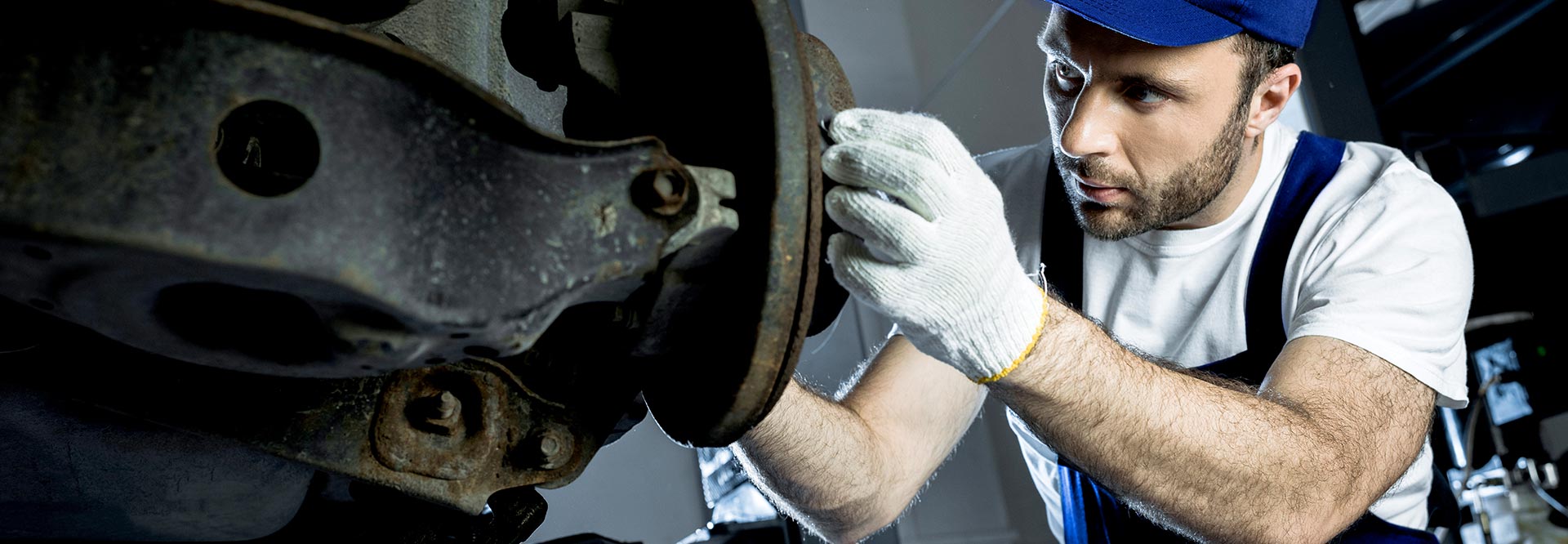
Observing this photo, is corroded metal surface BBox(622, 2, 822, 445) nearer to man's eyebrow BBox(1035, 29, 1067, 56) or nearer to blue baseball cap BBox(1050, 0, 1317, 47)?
blue baseball cap BBox(1050, 0, 1317, 47)

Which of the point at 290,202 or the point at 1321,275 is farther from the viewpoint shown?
the point at 1321,275

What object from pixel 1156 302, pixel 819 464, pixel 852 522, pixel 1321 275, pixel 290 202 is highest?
pixel 290 202

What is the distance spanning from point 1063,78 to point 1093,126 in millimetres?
94

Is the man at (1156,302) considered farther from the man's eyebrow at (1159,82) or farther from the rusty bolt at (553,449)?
the rusty bolt at (553,449)

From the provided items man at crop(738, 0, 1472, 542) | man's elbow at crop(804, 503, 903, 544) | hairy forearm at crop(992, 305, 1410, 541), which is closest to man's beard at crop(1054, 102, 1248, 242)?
man at crop(738, 0, 1472, 542)

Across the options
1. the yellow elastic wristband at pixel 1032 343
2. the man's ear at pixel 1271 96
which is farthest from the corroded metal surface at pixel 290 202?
the man's ear at pixel 1271 96

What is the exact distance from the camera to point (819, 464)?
1.12m

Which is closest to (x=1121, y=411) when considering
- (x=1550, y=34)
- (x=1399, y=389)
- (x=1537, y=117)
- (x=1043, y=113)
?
(x=1399, y=389)

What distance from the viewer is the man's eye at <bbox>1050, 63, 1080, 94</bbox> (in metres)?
1.16

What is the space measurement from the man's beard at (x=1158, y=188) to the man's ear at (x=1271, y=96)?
0.10ft

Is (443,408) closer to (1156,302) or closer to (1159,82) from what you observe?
(1159,82)

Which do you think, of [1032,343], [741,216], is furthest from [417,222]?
[1032,343]

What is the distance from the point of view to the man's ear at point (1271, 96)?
1188 millimetres

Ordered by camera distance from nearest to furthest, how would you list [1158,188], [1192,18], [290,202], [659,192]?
[290,202]
[659,192]
[1192,18]
[1158,188]
